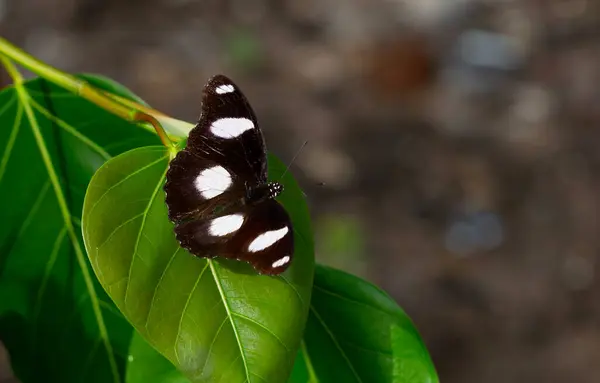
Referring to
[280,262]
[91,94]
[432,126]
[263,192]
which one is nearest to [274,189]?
[263,192]

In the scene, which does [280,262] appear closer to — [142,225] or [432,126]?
[142,225]

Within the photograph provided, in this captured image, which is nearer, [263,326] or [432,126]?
[263,326]

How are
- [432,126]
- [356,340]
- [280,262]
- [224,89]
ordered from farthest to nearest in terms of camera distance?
[432,126] < [356,340] < [224,89] < [280,262]

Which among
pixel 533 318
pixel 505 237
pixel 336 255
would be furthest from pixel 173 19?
pixel 533 318

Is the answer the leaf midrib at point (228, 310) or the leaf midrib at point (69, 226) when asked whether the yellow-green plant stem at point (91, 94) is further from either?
the leaf midrib at point (228, 310)

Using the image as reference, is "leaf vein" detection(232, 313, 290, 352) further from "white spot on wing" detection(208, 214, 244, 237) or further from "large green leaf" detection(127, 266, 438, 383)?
"large green leaf" detection(127, 266, 438, 383)

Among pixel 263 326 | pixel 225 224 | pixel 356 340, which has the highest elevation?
pixel 225 224

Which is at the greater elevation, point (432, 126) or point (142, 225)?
point (142, 225)
